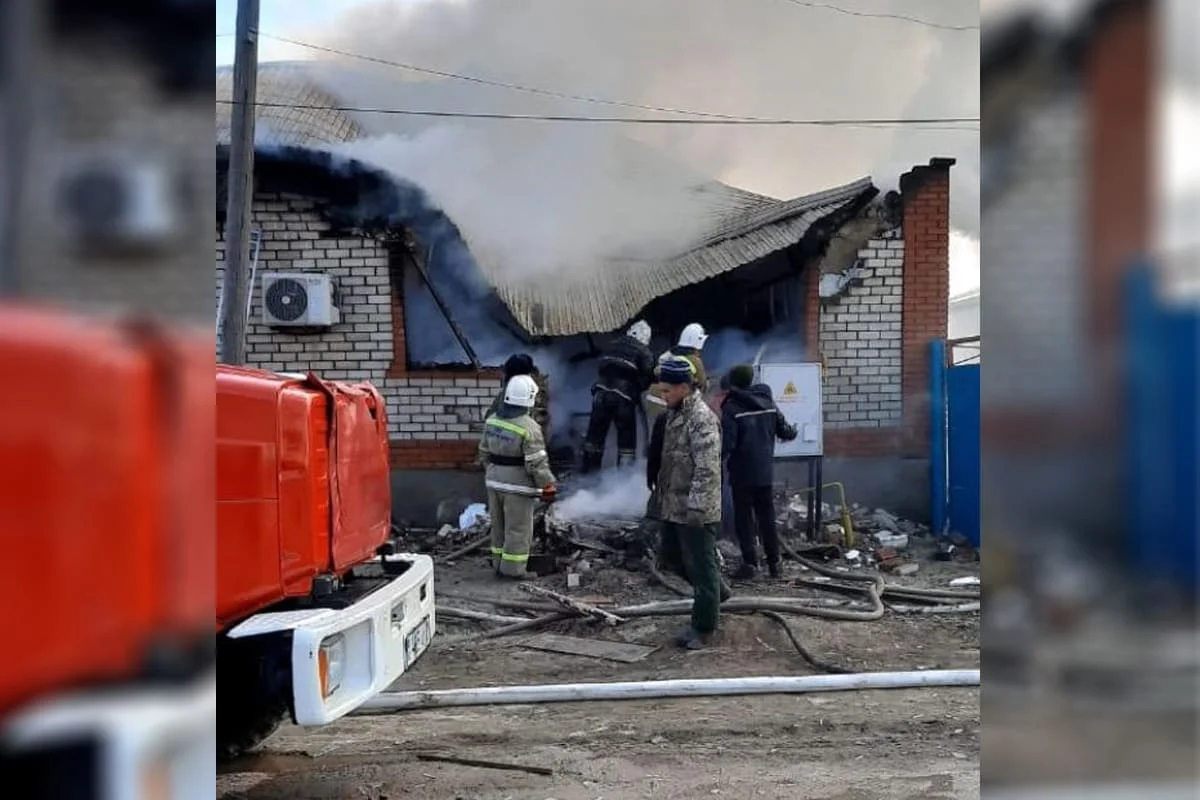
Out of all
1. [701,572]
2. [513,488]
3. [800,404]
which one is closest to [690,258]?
[800,404]

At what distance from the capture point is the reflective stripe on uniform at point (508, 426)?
3.94 m

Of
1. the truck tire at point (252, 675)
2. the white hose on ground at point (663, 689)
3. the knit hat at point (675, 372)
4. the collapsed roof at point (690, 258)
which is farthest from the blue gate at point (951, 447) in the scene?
the truck tire at point (252, 675)

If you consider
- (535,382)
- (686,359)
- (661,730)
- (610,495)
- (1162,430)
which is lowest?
(661,730)

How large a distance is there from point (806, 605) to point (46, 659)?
140 inches

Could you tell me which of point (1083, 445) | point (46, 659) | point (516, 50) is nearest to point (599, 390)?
point (516, 50)

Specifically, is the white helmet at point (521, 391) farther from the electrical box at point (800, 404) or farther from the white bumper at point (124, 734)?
the white bumper at point (124, 734)

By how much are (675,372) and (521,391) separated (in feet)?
2.25

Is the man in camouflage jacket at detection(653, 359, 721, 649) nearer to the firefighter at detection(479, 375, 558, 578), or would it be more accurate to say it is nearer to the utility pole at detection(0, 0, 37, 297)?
the firefighter at detection(479, 375, 558, 578)

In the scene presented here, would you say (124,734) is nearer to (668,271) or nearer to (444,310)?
(444,310)

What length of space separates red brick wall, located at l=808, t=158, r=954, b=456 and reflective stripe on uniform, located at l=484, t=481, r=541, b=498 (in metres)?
1.33

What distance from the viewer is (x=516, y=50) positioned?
3473 millimetres

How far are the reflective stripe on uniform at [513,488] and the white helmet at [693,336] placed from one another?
3.02 ft

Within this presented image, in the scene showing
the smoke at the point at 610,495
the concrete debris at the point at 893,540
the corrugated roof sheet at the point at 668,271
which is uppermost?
the corrugated roof sheet at the point at 668,271

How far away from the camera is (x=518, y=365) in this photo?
13.0ft
